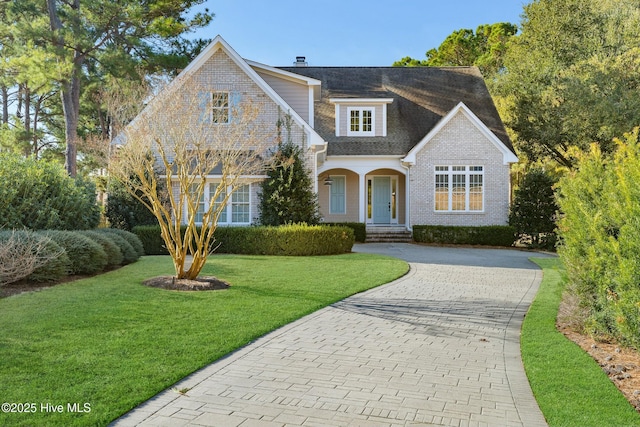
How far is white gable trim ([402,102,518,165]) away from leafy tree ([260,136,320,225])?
6.39 metres

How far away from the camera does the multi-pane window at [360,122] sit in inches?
1027

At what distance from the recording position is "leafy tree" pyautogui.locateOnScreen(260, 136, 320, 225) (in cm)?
1970

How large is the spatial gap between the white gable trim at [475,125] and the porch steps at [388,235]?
334cm

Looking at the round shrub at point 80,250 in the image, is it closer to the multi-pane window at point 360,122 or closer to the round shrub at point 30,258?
the round shrub at point 30,258

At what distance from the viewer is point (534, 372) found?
231 inches

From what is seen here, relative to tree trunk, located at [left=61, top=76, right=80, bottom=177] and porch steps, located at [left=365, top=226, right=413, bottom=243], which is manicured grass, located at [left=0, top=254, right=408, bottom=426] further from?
tree trunk, located at [left=61, top=76, right=80, bottom=177]

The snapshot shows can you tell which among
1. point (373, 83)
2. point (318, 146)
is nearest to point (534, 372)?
point (318, 146)

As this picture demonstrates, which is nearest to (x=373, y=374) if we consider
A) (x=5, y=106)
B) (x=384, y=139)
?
(x=384, y=139)

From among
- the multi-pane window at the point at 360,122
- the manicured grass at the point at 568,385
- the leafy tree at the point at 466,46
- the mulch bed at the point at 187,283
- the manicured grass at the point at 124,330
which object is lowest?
the manicured grass at the point at 568,385

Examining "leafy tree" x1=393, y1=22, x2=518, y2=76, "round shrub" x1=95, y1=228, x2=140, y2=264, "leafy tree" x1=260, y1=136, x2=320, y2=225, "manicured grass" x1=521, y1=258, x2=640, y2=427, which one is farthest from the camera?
"leafy tree" x1=393, y1=22, x2=518, y2=76

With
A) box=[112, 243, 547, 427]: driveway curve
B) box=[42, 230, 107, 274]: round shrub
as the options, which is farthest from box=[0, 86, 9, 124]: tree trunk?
box=[112, 243, 547, 427]: driveway curve

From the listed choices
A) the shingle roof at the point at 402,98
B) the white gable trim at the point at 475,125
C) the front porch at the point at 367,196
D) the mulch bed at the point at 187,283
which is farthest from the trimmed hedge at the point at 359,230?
the mulch bed at the point at 187,283

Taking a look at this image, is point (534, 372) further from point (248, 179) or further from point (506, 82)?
point (506, 82)

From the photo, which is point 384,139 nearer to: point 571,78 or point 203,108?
point 571,78
